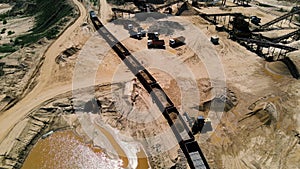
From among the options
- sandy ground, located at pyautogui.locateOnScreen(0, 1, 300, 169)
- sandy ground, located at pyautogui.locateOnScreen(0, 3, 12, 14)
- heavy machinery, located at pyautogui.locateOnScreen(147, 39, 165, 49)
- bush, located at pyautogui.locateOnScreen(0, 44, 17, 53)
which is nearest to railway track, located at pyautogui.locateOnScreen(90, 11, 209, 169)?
sandy ground, located at pyautogui.locateOnScreen(0, 1, 300, 169)

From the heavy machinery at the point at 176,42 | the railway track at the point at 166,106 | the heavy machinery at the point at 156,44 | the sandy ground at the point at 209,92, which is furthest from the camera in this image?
the heavy machinery at the point at 176,42

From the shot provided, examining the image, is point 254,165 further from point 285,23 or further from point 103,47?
point 285,23

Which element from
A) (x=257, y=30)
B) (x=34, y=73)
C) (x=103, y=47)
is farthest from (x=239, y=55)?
(x=34, y=73)

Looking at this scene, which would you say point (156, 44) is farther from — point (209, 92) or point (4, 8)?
point (4, 8)

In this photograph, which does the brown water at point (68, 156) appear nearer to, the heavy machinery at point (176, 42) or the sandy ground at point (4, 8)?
the heavy machinery at point (176, 42)

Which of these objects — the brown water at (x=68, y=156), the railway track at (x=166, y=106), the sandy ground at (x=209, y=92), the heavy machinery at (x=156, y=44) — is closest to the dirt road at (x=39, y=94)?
the sandy ground at (x=209, y=92)

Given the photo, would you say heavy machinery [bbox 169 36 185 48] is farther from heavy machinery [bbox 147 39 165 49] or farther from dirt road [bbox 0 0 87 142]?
dirt road [bbox 0 0 87 142]
